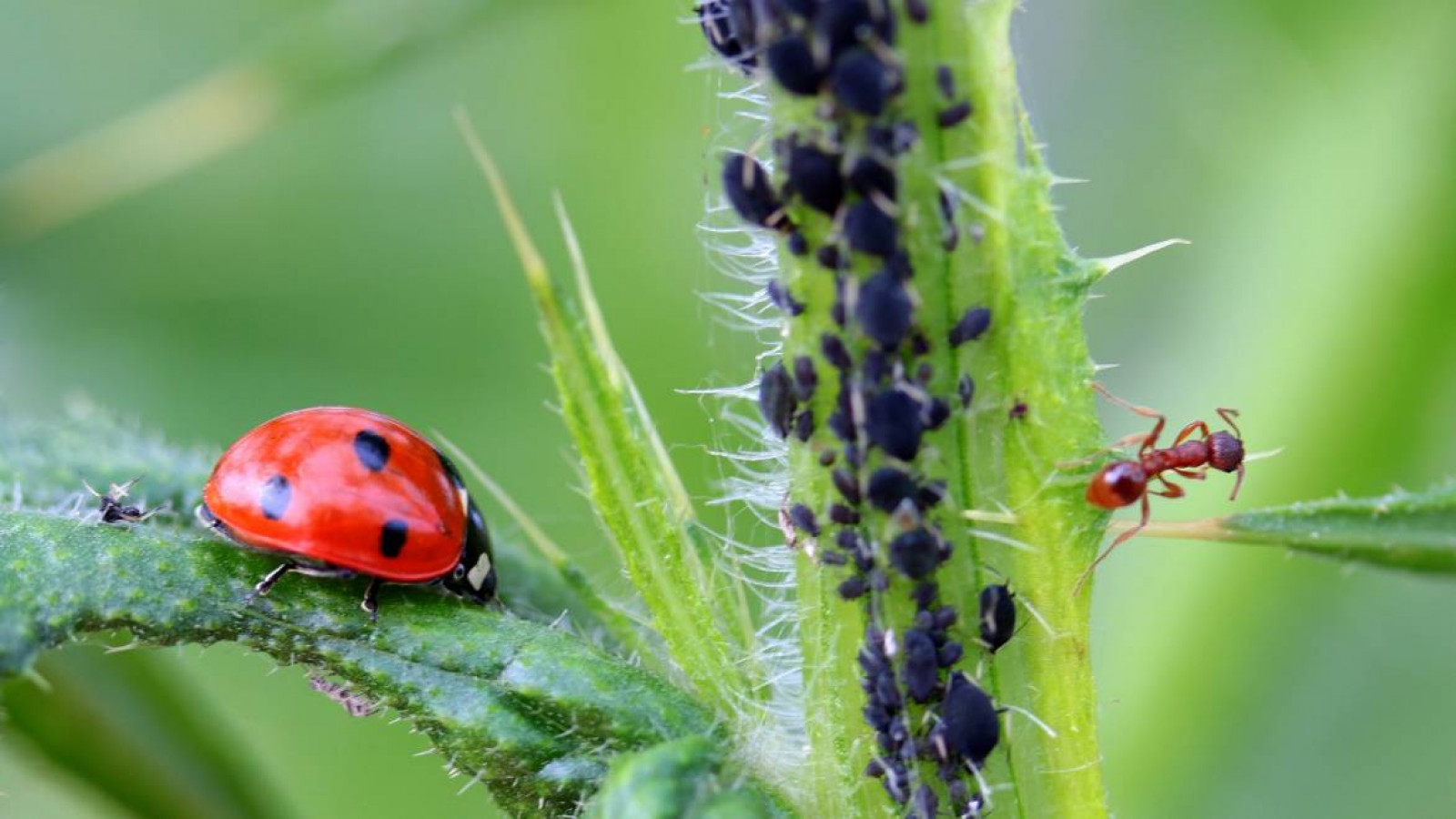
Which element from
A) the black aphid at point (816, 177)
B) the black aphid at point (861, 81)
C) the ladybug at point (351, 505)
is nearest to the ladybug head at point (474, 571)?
the ladybug at point (351, 505)

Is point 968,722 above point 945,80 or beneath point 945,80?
beneath

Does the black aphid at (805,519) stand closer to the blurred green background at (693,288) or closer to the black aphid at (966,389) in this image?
the black aphid at (966,389)

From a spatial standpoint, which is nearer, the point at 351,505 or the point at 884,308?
the point at 884,308

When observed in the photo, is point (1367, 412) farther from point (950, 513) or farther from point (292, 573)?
point (292, 573)

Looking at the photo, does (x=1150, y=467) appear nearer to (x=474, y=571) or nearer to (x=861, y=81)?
(x=861, y=81)

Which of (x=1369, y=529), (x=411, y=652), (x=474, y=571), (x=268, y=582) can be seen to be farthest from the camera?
(x=474, y=571)

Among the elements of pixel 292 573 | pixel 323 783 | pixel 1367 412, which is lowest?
pixel 323 783

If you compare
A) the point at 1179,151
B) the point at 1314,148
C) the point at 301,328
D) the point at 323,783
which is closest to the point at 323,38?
the point at 301,328

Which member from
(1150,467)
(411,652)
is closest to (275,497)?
(411,652)
